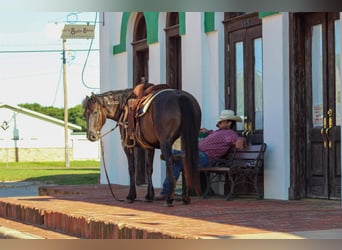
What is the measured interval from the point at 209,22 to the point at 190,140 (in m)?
3.69

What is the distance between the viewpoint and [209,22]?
15.1 metres

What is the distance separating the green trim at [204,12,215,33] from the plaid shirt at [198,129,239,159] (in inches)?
85.9

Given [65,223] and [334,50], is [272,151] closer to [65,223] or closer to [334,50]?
[334,50]

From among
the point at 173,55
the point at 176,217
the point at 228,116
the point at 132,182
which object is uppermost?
the point at 173,55

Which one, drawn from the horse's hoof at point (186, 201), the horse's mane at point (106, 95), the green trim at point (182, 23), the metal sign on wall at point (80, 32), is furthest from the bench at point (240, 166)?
the metal sign on wall at point (80, 32)

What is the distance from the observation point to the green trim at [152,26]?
56.2 feet

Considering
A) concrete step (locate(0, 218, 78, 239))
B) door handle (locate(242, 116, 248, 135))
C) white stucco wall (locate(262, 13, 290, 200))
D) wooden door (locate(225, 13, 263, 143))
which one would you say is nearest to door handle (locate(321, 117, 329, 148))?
white stucco wall (locate(262, 13, 290, 200))

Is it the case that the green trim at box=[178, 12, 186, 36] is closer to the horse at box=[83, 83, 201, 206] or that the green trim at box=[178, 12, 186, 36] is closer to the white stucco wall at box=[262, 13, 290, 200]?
the white stucco wall at box=[262, 13, 290, 200]

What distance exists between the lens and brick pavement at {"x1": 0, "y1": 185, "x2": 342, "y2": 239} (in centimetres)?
898

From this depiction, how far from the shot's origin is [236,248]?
26.4 feet

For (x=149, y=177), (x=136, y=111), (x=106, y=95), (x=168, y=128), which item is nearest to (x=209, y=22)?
(x=106, y=95)

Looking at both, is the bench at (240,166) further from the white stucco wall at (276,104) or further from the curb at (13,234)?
the curb at (13,234)

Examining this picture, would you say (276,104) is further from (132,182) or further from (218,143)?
(132,182)

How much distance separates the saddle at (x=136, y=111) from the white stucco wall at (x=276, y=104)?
1635 millimetres
